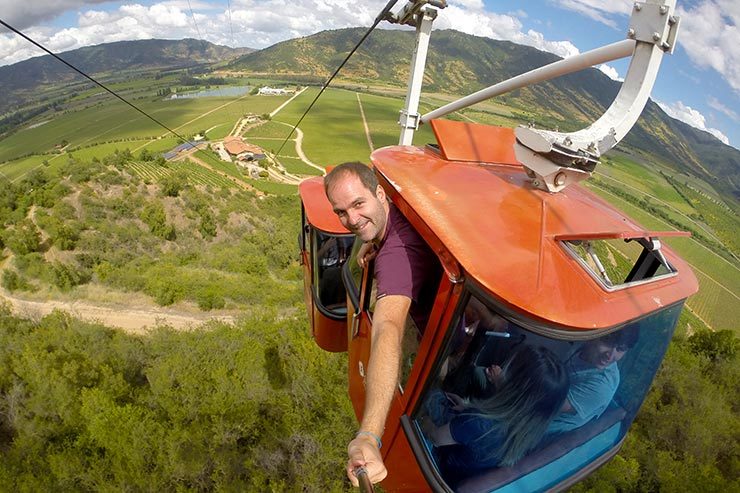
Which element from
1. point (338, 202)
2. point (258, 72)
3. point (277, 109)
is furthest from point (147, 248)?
point (258, 72)

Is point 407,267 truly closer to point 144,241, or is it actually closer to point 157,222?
point 144,241

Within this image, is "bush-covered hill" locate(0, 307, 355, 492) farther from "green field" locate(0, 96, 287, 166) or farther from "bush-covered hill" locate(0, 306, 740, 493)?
"green field" locate(0, 96, 287, 166)

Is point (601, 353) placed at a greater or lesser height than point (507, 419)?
greater

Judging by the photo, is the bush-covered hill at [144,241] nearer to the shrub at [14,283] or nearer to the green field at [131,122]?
the shrub at [14,283]

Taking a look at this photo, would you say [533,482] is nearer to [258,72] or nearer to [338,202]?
[338,202]

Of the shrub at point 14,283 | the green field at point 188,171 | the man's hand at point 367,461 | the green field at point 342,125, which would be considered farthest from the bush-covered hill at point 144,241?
the green field at point 342,125

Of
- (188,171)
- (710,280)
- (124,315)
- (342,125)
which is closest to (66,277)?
(124,315)
